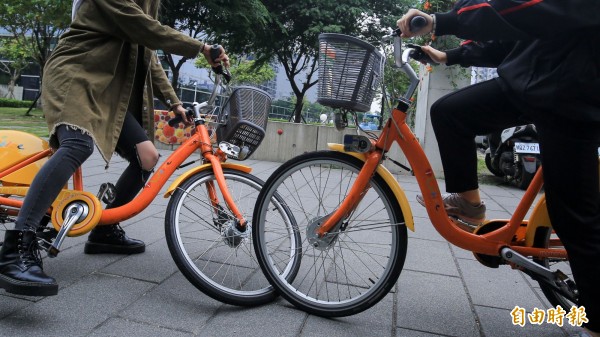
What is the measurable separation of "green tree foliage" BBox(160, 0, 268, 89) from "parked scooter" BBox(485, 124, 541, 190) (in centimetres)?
838

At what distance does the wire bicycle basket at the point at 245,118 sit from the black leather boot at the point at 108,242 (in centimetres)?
98

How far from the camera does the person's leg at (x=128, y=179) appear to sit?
8.21ft

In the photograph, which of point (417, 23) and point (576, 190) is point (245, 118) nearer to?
point (417, 23)

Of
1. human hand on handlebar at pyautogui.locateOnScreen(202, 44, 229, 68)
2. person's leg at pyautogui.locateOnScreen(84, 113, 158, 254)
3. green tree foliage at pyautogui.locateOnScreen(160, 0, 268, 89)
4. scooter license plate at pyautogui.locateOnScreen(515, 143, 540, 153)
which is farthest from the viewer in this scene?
green tree foliage at pyautogui.locateOnScreen(160, 0, 268, 89)

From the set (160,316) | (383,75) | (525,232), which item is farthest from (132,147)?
(525,232)

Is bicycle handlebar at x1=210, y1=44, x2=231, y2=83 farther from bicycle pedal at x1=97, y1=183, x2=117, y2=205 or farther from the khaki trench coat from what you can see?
bicycle pedal at x1=97, y1=183, x2=117, y2=205

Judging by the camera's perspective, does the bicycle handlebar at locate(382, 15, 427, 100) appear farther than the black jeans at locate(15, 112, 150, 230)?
No

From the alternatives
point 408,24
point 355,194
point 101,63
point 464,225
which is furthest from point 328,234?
point 101,63

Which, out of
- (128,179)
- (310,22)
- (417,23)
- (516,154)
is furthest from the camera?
(310,22)

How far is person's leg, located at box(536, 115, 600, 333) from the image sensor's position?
165 centimetres

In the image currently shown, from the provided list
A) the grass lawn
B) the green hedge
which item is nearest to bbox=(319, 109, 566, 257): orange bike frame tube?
the grass lawn

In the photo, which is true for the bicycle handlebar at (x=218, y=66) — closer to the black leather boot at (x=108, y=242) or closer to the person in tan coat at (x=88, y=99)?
the person in tan coat at (x=88, y=99)

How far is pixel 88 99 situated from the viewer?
221cm

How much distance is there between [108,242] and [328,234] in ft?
4.94
